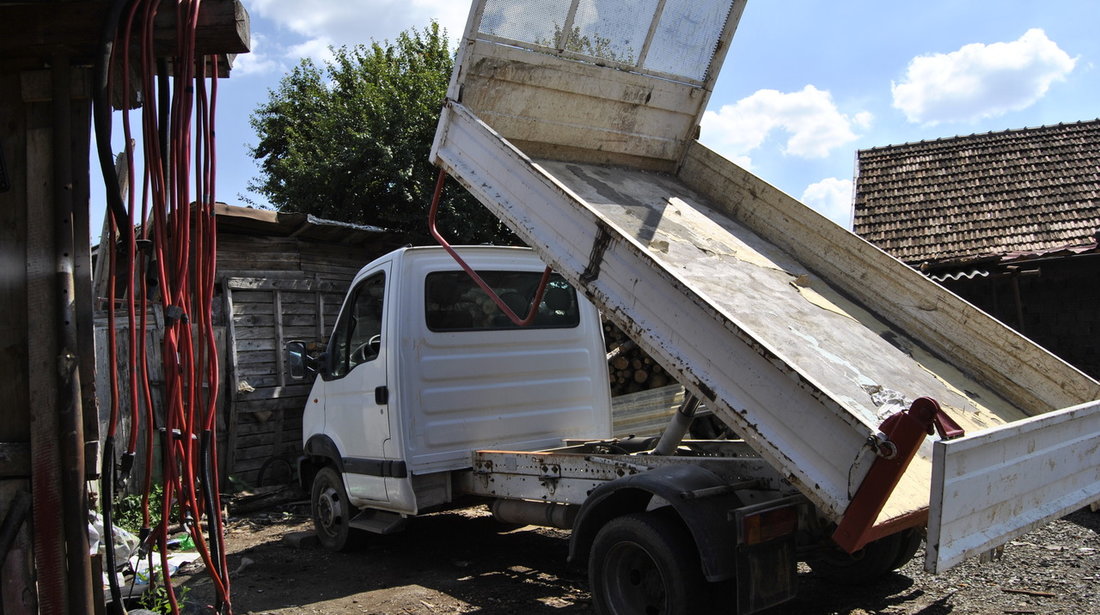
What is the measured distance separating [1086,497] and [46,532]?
150 inches

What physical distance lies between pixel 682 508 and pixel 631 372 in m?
5.18

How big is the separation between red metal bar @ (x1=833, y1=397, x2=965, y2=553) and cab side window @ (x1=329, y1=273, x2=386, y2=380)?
3.43 m

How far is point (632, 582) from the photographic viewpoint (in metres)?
3.63

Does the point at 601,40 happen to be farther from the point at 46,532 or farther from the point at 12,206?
the point at 46,532

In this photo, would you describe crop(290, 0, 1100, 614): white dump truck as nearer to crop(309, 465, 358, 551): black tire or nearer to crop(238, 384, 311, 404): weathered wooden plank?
crop(309, 465, 358, 551): black tire

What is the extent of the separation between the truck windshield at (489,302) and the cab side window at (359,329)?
0.40m

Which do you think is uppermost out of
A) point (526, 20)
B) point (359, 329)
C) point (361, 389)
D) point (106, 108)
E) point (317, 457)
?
point (526, 20)

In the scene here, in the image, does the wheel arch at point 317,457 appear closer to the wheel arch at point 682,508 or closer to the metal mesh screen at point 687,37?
the wheel arch at point 682,508


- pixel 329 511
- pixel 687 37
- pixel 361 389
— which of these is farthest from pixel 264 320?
pixel 687 37

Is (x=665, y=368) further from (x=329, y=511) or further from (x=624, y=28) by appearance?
(x=329, y=511)

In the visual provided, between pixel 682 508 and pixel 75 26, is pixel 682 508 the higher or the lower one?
the lower one

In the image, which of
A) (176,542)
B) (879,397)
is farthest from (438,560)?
(879,397)

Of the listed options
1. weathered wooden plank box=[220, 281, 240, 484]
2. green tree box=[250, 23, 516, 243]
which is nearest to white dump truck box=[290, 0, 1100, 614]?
weathered wooden plank box=[220, 281, 240, 484]

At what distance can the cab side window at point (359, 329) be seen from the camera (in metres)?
5.44
